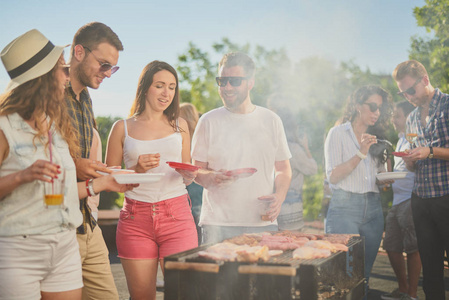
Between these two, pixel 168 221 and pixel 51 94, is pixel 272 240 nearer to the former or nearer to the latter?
pixel 168 221

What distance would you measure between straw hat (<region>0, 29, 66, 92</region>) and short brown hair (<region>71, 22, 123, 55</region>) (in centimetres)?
74

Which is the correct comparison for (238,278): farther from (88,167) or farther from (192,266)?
(88,167)

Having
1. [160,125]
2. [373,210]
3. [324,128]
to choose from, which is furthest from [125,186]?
[324,128]

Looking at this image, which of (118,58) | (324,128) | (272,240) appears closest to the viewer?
(272,240)

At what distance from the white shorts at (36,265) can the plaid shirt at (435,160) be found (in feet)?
9.87

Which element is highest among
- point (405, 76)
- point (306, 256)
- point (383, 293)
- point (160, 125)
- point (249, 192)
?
point (405, 76)

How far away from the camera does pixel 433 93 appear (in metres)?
4.21

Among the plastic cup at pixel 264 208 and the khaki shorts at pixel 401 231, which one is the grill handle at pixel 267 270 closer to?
the plastic cup at pixel 264 208

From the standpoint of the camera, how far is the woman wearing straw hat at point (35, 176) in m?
2.21

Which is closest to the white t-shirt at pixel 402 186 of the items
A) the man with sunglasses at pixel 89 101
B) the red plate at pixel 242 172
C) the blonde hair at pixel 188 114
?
the blonde hair at pixel 188 114

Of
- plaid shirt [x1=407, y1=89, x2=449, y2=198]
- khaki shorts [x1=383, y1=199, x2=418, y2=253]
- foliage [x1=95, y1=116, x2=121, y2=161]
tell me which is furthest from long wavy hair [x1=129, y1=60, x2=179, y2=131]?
foliage [x1=95, y1=116, x2=121, y2=161]

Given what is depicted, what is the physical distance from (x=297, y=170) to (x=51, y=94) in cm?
311

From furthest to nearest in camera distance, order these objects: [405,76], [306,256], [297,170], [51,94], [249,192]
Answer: [297,170]
[405,76]
[249,192]
[306,256]
[51,94]

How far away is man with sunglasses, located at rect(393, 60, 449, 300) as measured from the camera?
400 centimetres
